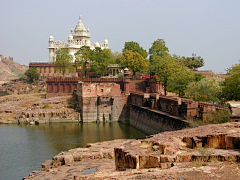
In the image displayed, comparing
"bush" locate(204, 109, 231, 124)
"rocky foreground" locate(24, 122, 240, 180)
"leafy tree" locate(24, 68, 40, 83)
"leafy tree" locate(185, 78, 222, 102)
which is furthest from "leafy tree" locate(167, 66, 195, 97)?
"leafy tree" locate(24, 68, 40, 83)

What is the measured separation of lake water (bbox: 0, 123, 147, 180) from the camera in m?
27.7

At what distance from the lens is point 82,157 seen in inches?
964

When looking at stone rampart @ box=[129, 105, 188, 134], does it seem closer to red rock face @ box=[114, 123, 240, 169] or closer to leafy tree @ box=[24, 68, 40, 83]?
red rock face @ box=[114, 123, 240, 169]

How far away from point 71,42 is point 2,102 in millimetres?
33798

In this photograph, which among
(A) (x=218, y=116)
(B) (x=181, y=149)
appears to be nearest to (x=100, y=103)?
(A) (x=218, y=116)

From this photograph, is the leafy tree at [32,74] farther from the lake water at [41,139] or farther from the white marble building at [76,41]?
the lake water at [41,139]

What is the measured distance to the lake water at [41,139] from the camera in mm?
27656

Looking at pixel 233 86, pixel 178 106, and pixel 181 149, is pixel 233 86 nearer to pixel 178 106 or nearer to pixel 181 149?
pixel 178 106

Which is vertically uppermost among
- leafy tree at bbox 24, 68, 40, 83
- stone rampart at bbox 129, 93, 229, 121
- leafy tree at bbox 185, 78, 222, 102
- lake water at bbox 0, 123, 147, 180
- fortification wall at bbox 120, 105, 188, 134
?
leafy tree at bbox 24, 68, 40, 83

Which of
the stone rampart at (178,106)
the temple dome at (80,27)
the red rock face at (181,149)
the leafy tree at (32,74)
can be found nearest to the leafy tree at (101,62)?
the leafy tree at (32,74)

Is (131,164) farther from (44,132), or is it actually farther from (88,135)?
(44,132)

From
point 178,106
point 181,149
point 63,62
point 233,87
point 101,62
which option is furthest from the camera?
point 63,62

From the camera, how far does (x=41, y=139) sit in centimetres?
3838

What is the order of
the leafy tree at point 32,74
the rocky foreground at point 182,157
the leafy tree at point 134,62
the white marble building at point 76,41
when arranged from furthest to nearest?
the white marble building at point 76,41 → the leafy tree at point 32,74 → the leafy tree at point 134,62 → the rocky foreground at point 182,157
